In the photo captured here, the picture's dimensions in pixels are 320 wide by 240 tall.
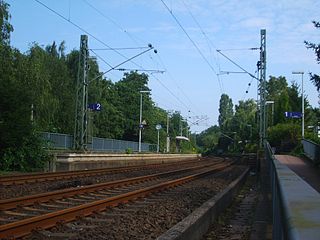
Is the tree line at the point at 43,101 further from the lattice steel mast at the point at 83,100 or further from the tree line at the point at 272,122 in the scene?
the tree line at the point at 272,122

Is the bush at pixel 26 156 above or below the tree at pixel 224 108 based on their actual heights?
below

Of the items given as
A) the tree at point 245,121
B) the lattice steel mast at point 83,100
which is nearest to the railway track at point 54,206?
the lattice steel mast at point 83,100

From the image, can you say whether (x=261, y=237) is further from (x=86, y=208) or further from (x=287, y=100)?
(x=287, y=100)

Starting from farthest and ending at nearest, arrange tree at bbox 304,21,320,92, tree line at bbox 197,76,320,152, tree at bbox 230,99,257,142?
tree at bbox 230,99,257,142 < tree line at bbox 197,76,320,152 < tree at bbox 304,21,320,92

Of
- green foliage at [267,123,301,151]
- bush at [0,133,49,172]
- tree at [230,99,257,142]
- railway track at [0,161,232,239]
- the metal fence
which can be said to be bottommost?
railway track at [0,161,232,239]

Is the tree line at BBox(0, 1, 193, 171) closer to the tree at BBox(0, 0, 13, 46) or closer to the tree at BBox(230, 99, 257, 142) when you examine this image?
the tree at BBox(0, 0, 13, 46)

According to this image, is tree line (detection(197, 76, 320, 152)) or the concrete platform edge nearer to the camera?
the concrete platform edge

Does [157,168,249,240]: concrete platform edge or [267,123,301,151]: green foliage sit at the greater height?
[267,123,301,151]: green foliage

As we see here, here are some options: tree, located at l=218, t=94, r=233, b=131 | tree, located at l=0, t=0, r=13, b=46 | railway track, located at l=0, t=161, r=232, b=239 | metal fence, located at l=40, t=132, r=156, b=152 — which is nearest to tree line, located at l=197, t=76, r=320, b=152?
tree, located at l=218, t=94, r=233, b=131

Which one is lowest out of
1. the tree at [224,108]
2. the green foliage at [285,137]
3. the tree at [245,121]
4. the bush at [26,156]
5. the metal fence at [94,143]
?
the bush at [26,156]

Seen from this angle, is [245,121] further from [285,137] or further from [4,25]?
[4,25]

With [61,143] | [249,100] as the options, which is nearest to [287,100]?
[61,143]

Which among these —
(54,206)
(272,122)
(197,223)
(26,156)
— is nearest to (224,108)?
(272,122)

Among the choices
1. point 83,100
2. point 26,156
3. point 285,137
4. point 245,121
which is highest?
point 245,121
